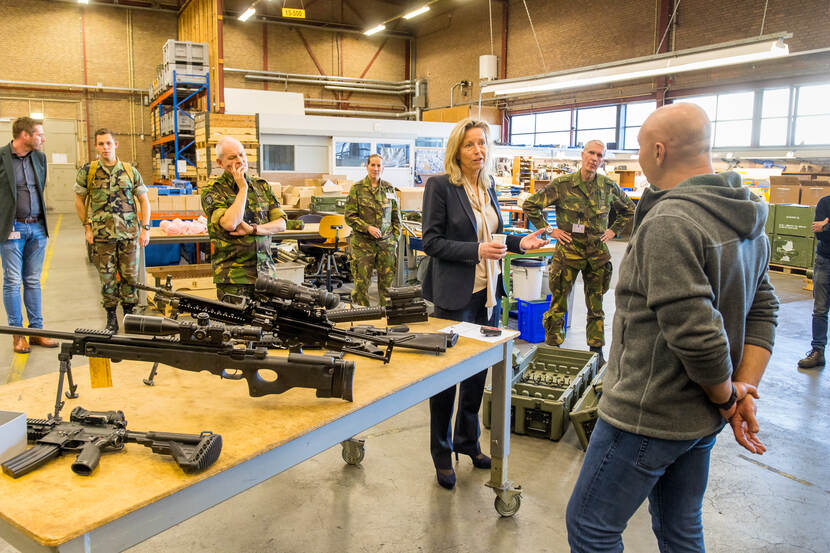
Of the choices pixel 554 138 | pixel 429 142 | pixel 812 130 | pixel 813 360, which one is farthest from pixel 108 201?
pixel 554 138

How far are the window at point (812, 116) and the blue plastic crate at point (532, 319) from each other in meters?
9.12

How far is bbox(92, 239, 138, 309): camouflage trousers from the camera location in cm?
487

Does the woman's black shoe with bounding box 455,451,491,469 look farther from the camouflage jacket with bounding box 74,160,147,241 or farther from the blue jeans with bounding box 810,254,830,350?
the camouflage jacket with bounding box 74,160,147,241

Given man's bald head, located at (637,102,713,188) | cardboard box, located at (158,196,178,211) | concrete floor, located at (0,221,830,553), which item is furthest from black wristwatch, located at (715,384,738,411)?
cardboard box, located at (158,196,178,211)

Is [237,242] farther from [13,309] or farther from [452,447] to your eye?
[13,309]

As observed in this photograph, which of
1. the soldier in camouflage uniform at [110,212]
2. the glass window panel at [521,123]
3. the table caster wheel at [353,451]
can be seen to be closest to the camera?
the table caster wheel at [353,451]

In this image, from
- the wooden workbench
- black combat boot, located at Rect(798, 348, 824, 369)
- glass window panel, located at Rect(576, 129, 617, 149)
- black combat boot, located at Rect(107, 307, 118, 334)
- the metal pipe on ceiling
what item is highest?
the metal pipe on ceiling

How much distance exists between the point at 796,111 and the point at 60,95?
58.8ft

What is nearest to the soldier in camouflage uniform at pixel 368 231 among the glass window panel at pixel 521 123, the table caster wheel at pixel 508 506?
the table caster wheel at pixel 508 506

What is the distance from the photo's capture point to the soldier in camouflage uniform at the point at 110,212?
15.7 ft

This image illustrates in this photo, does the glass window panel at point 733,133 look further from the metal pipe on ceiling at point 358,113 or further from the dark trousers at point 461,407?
the dark trousers at point 461,407

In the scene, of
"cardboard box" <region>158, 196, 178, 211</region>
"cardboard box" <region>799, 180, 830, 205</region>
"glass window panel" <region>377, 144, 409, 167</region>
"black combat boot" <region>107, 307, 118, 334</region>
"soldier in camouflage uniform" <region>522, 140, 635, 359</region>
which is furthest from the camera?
"glass window panel" <region>377, 144, 409, 167</region>

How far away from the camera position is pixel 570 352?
3994 mm

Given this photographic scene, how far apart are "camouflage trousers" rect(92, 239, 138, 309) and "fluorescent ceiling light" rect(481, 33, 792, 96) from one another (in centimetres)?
619
